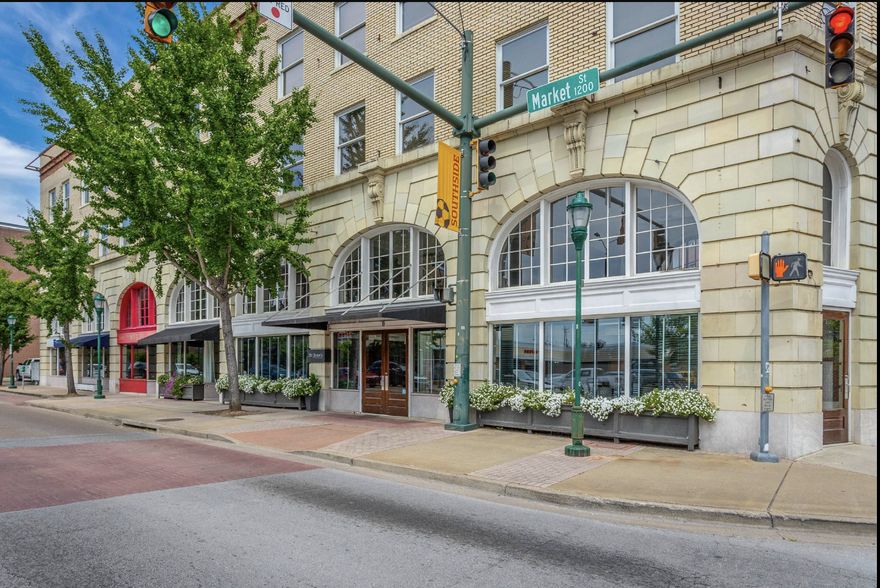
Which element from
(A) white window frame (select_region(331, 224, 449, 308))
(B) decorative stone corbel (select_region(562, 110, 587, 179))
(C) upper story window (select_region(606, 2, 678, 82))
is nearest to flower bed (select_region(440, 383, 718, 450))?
(A) white window frame (select_region(331, 224, 449, 308))

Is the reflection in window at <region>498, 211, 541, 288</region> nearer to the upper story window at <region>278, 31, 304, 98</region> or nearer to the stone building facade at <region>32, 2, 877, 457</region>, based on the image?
the stone building facade at <region>32, 2, 877, 457</region>

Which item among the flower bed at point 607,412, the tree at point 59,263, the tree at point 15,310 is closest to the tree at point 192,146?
the flower bed at point 607,412

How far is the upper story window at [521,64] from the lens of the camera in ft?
44.7

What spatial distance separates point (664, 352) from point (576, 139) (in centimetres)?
446

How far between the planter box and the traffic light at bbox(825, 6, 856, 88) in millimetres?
5544

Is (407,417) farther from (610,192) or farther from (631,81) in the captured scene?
(631,81)

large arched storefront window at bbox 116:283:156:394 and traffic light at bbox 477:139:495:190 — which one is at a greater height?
traffic light at bbox 477:139:495:190

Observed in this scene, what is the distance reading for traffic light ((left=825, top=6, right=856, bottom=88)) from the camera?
714cm

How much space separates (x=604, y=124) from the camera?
12094 mm

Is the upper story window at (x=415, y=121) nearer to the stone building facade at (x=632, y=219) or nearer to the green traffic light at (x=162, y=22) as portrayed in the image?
the stone building facade at (x=632, y=219)

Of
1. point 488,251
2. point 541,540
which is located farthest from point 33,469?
point 488,251

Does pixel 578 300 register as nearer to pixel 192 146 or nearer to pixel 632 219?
pixel 632 219

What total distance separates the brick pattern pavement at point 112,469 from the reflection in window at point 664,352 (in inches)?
242

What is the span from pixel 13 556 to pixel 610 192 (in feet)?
35.4
